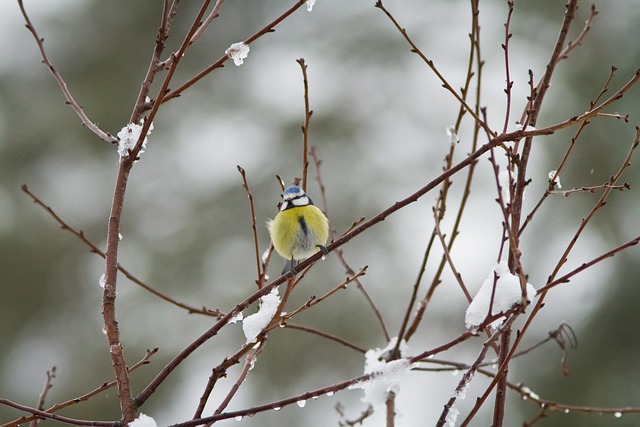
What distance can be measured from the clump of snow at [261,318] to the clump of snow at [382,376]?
0.79 ft

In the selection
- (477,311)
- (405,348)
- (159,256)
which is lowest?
(477,311)

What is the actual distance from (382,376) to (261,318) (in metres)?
0.34

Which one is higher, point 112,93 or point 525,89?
point 112,93

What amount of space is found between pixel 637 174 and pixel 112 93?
20.8ft

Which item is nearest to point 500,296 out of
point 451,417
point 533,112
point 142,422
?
point 451,417

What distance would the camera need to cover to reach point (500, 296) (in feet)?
3.70

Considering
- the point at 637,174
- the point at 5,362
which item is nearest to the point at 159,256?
the point at 5,362

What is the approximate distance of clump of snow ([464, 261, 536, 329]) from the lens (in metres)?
1.11

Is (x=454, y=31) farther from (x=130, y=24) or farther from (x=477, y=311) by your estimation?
(x=477, y=311)

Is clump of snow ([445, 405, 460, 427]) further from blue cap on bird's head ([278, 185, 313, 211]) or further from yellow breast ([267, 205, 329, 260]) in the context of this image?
blue cap on bird's head ([278, 185, 313, 211])

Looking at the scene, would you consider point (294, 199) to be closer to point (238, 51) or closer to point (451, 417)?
point (238, 51)

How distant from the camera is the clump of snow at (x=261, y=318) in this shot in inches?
54.3

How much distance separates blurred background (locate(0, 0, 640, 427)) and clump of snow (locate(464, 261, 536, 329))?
473 cm

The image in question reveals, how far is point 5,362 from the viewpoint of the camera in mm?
7406
